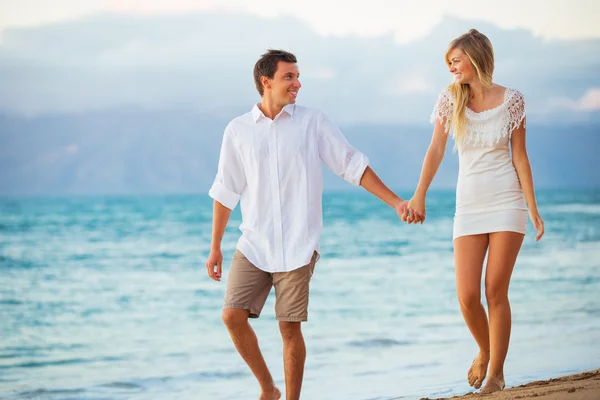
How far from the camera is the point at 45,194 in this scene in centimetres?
3878

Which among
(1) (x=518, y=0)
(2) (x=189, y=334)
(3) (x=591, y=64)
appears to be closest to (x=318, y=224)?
(2) (x=189, y=334)

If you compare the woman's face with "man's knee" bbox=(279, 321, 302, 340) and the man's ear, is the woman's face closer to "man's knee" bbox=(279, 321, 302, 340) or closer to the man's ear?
the man's ear

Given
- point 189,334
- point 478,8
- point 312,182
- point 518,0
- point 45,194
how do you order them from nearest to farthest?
1. point 312,182
2. point 189,334
3. point 518,0
4. point 478,8
5. point 45,194

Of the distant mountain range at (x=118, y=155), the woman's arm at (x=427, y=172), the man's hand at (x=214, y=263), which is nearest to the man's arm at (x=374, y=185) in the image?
the woman's arm at (x=427, y=172)

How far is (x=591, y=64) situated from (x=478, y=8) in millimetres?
6721

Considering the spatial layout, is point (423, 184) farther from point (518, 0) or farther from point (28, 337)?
point (518, 0)

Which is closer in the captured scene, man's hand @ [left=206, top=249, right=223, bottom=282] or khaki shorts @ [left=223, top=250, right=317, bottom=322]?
khaki shorts @ [left=223, top=250, right=317, bottom=322]

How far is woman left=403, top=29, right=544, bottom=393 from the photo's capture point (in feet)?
13.7

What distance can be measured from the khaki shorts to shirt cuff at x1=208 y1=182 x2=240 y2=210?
9.6 inches

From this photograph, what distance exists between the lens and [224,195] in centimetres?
426

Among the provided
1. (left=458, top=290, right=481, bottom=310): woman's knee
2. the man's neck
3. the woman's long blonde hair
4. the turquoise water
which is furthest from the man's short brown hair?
the turquoise water

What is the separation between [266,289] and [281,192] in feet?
1.62

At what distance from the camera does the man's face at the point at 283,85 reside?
415 cm

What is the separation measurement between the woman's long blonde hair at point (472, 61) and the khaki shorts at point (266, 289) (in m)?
0.93
